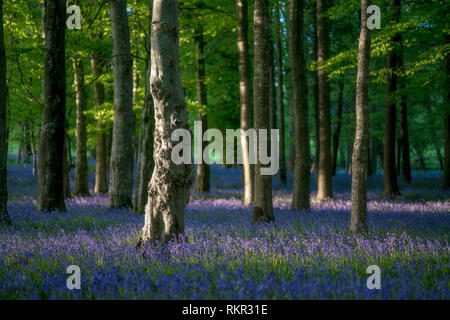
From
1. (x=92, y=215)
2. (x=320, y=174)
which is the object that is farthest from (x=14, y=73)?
(x=320, y=174)

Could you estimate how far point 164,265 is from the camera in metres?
4.34

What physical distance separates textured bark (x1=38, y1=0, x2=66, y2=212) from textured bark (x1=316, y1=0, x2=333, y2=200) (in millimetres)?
8569

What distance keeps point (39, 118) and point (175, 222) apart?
82.6 ft

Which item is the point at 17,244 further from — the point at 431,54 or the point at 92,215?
the point at 431,54

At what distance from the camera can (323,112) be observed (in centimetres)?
1316

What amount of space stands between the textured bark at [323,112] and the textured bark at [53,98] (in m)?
8.57

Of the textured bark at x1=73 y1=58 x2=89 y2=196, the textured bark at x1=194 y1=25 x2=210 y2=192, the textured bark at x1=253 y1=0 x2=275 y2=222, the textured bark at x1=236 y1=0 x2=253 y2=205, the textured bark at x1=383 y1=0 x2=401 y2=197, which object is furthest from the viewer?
the textured bark at x1=194 y1=25 x2=210 y2=192

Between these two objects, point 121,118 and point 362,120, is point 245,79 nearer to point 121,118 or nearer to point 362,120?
point 121,118

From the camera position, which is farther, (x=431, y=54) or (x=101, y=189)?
(x=101, y=189)

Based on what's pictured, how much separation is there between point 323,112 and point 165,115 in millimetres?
9394

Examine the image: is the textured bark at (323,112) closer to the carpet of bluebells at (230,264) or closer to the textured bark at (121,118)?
the carpet of bluebells at (230,264)

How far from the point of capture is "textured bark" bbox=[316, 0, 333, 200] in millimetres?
12906

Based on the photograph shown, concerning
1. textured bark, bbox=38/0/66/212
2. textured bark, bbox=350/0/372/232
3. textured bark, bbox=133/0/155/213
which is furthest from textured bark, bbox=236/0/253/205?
textured bark, bbox=350/0/372/232

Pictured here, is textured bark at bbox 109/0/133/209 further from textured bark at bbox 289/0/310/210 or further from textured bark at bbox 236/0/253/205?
textured bark at bbox 289/0/310/210
